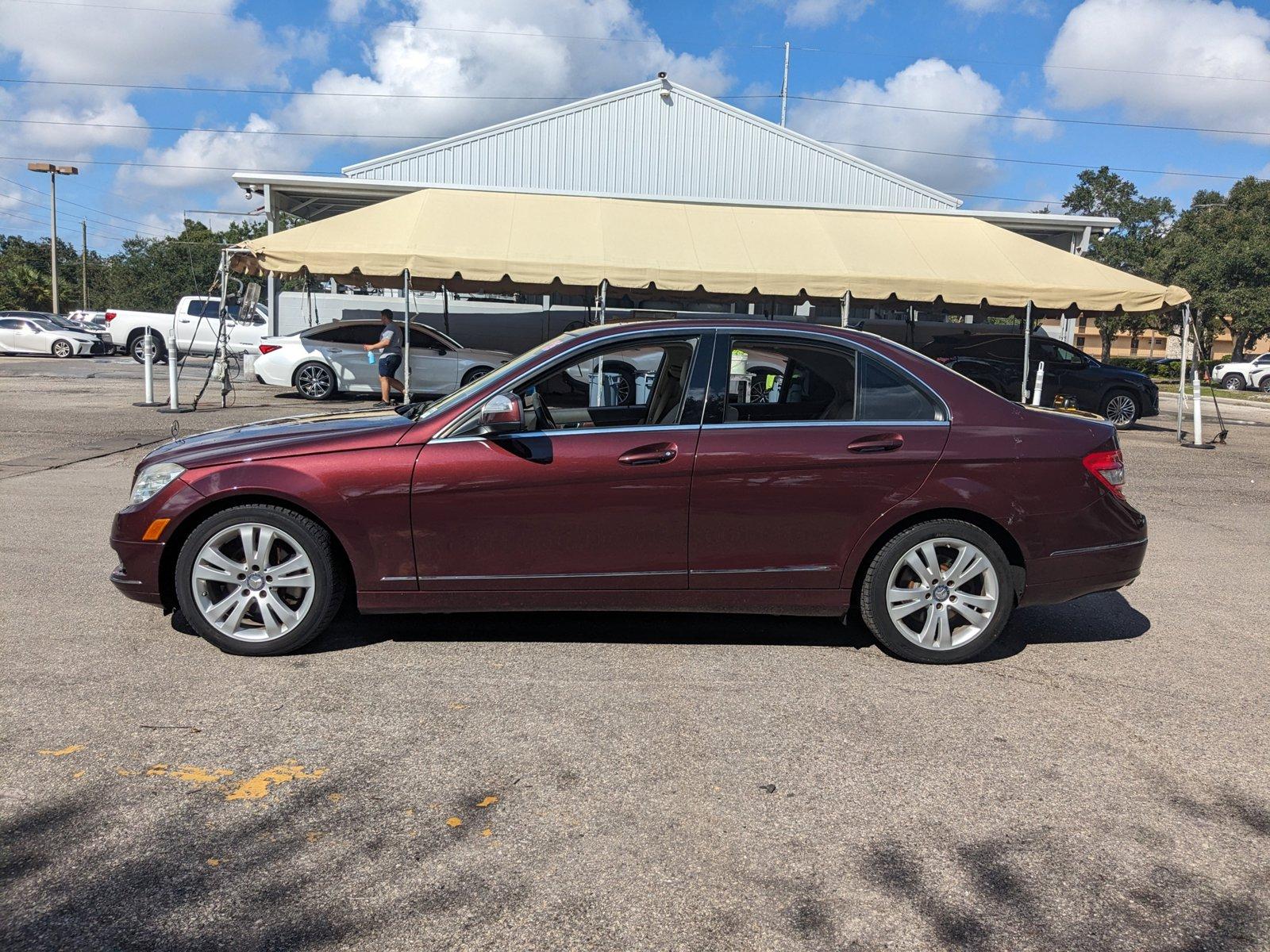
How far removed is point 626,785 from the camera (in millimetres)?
3543

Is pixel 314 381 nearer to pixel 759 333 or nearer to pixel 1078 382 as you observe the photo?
pixel 1078 382

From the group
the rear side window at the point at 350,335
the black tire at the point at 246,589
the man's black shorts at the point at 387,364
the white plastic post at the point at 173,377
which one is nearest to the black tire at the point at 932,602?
the black tire at the point at 246,589

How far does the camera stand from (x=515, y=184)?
26984mm

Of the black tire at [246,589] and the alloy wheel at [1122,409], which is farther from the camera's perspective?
the alloy wheel at [1122,409]

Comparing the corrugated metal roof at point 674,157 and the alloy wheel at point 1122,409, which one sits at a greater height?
the corrugated metal roof at point 674,157

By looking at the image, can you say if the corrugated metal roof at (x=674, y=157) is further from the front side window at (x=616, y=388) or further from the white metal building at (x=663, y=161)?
the front side window at (x=616, y=388)

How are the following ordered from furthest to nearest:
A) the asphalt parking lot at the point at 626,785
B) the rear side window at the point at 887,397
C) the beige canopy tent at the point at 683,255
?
the beige canopy tent at the point at 683,255, the rear side window at the point at 887,397, the asphalt parking lot at the point at 626,785

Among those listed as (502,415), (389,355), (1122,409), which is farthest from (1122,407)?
(502,415)

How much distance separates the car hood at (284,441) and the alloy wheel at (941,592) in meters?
2.42

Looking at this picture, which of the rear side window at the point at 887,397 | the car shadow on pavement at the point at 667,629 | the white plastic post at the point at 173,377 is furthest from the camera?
the white plastic post at the point at 173,377

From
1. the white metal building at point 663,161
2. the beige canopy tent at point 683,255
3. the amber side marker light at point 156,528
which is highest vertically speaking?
the white metal building at point 663,161

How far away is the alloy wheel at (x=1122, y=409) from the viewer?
19219 millimetres

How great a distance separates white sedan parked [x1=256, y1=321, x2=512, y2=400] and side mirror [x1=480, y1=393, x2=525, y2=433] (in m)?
13.5

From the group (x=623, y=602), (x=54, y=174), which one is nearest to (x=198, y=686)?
(x=623, y=602)
